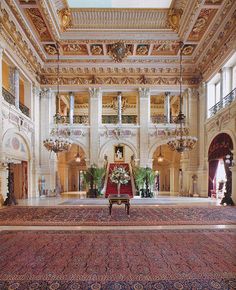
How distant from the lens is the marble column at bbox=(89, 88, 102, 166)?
15133 millimetres

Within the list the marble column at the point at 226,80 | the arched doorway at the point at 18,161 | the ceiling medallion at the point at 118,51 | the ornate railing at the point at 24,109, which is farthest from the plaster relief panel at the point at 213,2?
the ornate railing at the point at 24,109

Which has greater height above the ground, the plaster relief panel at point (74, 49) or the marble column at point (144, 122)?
the plaster relief panel at point (74, 49)

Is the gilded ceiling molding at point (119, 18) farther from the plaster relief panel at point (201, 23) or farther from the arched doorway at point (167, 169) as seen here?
the arched doorway at point (167, 169)

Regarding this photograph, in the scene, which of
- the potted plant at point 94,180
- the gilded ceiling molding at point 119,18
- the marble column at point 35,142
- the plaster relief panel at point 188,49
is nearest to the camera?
the gilded ceiling molding at point 119,18

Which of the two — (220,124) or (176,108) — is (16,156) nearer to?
(220,124)

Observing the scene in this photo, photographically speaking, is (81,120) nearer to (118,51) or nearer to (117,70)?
(117,70)

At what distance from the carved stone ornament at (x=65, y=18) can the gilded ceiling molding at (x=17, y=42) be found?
192cm

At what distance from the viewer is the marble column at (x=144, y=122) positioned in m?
15.1

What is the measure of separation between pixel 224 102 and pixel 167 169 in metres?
8.73

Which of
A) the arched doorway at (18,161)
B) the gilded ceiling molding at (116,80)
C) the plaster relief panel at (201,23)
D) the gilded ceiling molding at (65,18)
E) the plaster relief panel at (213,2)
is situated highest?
the gilded ceiling molding at (65,18)

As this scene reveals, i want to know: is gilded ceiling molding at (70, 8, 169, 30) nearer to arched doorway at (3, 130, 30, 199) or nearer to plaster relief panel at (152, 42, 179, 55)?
plaster relief panel at (152, 42, 179, 55)

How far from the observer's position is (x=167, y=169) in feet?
65.2

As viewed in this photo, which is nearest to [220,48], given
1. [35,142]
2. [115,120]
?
[115,120]

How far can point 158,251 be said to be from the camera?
4.02 m
